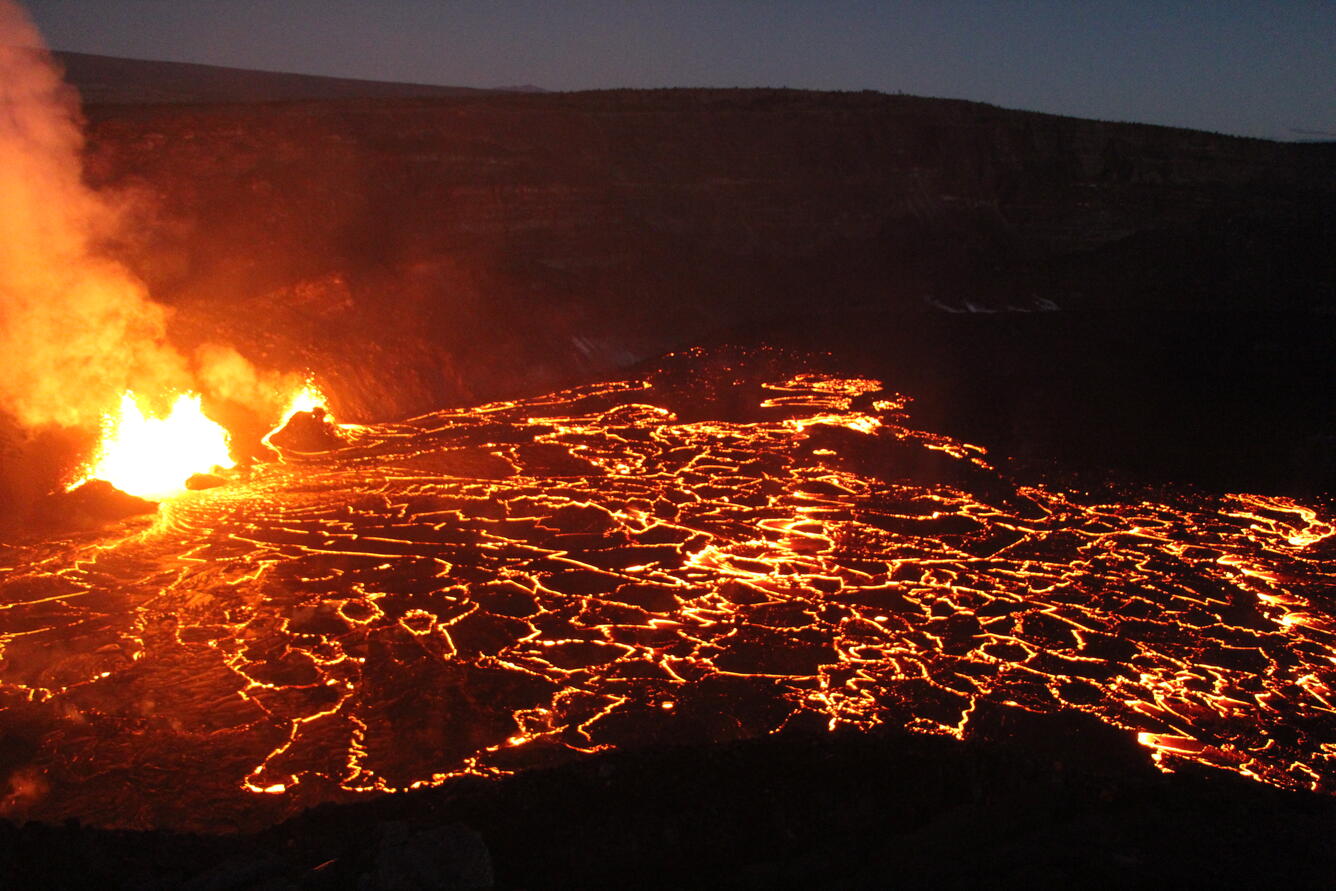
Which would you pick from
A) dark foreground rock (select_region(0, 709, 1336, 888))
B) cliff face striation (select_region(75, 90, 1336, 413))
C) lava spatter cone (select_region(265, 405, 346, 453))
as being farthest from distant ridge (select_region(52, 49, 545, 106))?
dark foreground rock (select_region(0, 709, 1336, 888))

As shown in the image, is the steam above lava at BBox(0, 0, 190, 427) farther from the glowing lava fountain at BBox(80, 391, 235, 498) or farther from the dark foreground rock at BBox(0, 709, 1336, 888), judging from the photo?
the dark foreground rock at BBox(0, 709, 1336, 888)

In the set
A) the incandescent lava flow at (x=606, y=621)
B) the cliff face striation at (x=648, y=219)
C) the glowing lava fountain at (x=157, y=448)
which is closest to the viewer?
the incandescent lava flow at (x=606, y=621)

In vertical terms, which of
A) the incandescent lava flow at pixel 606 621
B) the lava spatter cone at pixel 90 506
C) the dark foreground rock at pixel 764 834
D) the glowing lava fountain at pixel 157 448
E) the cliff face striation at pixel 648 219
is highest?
the cliff face striation at pixel 648 219

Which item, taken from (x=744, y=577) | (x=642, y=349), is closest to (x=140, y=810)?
(x=744, y=577)

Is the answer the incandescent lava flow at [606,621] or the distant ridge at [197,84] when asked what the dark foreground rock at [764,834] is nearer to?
the incandescent lava flow at [606,621]

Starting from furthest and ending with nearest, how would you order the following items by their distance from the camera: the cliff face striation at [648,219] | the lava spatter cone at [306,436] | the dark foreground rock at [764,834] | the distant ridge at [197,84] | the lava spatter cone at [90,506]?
the distant ridge at [197,84]
the cliff face striation at [648,219]
the lava spatter cone at [306,436]
the lava spatter cone at [90,506]
the dark foreground rock at [764,834]

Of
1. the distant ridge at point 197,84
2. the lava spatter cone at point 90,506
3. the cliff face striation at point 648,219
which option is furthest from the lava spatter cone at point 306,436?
the distant ridge at point 197,84

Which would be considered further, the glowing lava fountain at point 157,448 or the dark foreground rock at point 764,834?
the glowing lava fountain at point 157,448
